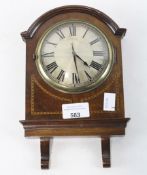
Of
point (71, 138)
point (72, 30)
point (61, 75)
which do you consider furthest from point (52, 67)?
point (71, 138)

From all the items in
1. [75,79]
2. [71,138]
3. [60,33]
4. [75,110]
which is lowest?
[71,138]

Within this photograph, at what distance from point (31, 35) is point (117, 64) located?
32cm

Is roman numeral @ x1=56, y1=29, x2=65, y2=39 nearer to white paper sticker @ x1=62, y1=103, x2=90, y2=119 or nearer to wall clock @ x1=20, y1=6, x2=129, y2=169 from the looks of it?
wall clock @ x1=20, y1=6, x2=129, y2=169

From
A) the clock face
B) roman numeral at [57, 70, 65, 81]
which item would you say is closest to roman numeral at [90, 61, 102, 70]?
the clock face

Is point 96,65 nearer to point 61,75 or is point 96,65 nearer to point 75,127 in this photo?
point 61,75

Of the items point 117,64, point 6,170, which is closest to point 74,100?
point 117,64

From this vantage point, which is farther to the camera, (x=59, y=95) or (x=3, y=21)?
(x=3, y=21)

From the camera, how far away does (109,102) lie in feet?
3.68

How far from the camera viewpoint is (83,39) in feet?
3.83

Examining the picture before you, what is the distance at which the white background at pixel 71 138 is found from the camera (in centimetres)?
119

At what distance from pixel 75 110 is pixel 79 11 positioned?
357 mm

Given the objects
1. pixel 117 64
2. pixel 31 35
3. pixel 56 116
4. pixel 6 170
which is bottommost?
pixel 6 170

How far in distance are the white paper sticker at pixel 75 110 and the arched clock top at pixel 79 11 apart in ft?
0.92

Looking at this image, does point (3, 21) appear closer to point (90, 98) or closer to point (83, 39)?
point (83, 39)
